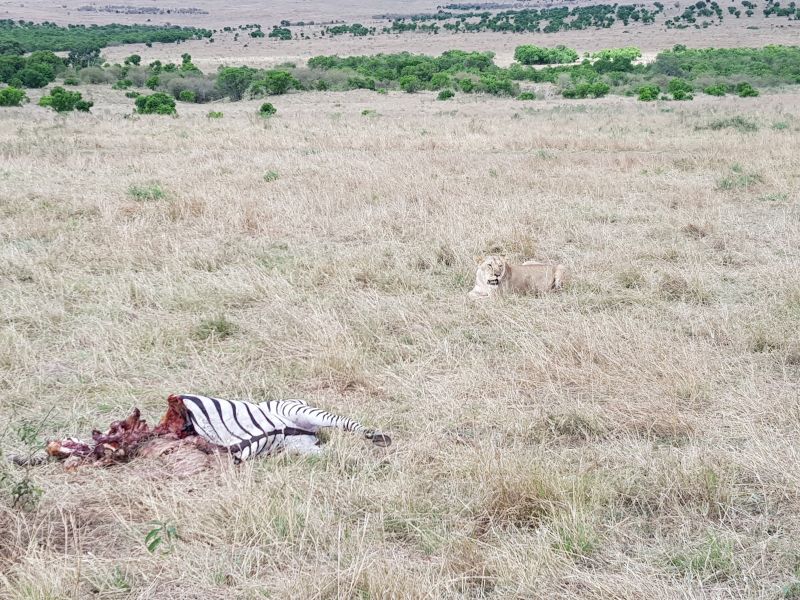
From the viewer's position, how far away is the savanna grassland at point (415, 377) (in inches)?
125

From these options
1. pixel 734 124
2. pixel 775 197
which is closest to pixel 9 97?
pixel 734 124

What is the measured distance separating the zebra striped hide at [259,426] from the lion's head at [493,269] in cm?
281

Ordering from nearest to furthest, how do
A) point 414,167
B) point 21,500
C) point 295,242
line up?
point 21,500
point 295,242
point 414,167

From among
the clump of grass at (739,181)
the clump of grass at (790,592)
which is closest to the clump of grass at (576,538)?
the clump of grass at (790,592)

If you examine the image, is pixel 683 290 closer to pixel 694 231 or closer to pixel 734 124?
pixel 694 231

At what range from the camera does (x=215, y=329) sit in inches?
235

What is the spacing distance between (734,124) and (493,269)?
14.5 metres

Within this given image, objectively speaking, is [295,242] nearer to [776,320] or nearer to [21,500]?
[776,320]

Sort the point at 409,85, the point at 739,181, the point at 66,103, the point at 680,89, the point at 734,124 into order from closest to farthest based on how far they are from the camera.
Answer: the point at 739,181, the point at 734,124, the point at 66,103, the point at 680,89, the point at 409,85

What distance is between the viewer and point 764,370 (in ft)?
17.0

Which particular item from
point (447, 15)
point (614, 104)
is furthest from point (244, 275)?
point (447, 15)

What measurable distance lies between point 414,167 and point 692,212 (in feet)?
15.7

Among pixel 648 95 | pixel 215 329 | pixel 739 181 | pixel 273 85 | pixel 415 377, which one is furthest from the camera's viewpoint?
pixel 273 85

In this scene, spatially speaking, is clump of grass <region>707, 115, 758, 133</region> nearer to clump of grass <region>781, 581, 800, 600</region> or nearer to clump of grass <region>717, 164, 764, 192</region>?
clump of grass <region>717, 164, 764, 192</region>
